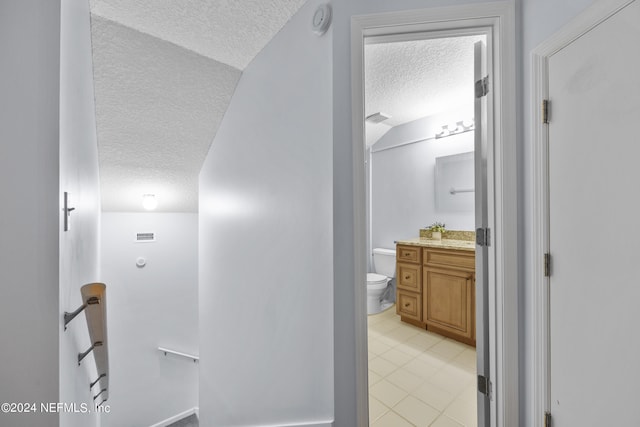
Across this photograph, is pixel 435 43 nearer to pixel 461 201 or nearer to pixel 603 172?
pixel 603 172

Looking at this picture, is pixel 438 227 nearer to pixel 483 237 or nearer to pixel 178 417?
pixel 483 237

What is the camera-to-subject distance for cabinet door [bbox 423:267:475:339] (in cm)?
245

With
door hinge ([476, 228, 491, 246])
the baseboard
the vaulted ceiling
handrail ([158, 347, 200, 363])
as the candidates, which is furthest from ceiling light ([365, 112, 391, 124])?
the baseboard

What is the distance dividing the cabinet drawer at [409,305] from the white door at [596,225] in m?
1.85

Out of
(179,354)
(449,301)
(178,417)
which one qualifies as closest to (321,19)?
(449,301)

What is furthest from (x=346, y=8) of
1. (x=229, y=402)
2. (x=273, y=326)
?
(x=229, y=402)

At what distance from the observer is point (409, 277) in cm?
299

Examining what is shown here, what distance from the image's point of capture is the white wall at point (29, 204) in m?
0.69

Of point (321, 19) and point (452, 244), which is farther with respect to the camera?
point (452, 244)

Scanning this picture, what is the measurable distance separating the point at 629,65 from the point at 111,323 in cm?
463

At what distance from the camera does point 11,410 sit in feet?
2.28

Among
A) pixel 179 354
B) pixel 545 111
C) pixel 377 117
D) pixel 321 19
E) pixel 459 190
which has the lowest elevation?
pixel 179 354

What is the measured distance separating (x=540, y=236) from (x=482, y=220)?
0.81 ft

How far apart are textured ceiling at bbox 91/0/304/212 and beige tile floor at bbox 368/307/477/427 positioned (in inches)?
99.1
